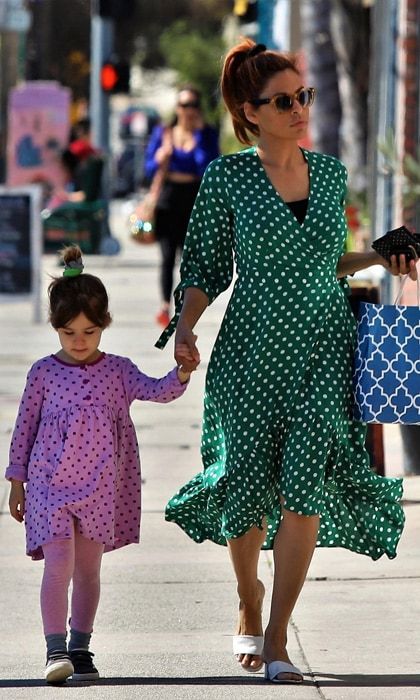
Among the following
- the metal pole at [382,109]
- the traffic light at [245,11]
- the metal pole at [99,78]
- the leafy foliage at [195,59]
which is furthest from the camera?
the leafy foliage at [195,59]

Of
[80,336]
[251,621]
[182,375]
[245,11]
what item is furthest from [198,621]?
[245,11]

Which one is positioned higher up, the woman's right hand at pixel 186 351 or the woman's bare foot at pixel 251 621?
the woman's right hand at pixel 186 351

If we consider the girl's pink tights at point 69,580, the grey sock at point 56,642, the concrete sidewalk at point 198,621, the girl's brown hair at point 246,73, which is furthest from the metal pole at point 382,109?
the grey sock at point 56,642

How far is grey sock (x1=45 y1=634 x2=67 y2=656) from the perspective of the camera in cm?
486

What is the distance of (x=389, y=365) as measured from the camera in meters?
4.81

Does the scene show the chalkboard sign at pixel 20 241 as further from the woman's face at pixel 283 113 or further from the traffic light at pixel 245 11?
the woman's face at pixel 283 113

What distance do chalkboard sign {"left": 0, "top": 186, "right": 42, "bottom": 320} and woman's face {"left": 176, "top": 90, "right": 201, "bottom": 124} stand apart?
2.44 meters

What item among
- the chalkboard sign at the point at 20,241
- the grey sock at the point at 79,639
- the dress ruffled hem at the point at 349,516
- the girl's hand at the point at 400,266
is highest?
the girl's hand at the point at 400,266

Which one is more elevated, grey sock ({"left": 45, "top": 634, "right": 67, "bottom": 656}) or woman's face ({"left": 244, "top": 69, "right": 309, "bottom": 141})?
woman's face ({"left": 244, "top": 69, "right": 309, "bottom": 141})

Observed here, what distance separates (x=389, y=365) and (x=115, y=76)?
20717 mm

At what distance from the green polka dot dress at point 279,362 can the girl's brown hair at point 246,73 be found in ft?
0.54

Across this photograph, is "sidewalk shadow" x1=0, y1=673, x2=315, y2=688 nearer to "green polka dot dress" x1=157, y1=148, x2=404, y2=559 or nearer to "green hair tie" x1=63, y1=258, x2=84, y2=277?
"green polka dot dress" x1=157, y1=148, x2=404, y2=559

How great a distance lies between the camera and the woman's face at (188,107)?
42.8ft

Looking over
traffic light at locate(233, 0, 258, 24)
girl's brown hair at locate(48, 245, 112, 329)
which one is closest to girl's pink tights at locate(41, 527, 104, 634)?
girl's brown hair at locate(48, 245, 112, 329)
